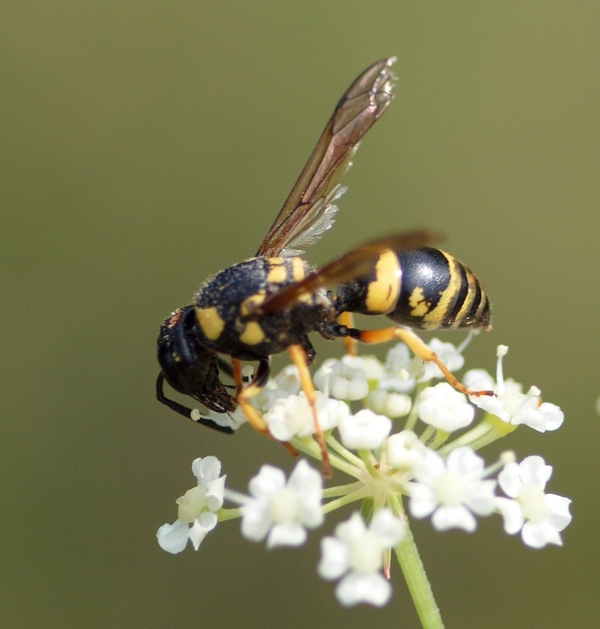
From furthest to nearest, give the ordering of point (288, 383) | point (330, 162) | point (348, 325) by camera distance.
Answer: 1. point (330, 162)
2. point (348, 325)
3. point (288, 383)

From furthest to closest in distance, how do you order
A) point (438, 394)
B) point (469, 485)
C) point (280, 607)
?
point (280, 607), point (438, 394), point (469, 485)

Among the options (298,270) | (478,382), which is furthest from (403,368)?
(298,270)

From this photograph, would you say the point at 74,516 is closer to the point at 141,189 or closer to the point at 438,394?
the point at 141,189

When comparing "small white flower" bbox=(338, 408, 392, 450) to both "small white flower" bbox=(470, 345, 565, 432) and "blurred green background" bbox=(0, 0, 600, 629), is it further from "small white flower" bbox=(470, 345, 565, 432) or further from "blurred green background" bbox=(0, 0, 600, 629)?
"blurred green background" bbox=(0, 0, 600, 629)

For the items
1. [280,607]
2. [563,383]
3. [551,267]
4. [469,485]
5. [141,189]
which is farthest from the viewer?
[141,189]

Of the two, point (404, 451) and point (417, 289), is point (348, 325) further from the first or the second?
point (404, 451)

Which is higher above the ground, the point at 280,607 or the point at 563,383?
the point at 563,383

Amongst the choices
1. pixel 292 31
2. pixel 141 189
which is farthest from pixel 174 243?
pixel 292 31

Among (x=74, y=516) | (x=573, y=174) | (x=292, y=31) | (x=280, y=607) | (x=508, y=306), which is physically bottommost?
(x=280, y=607)
